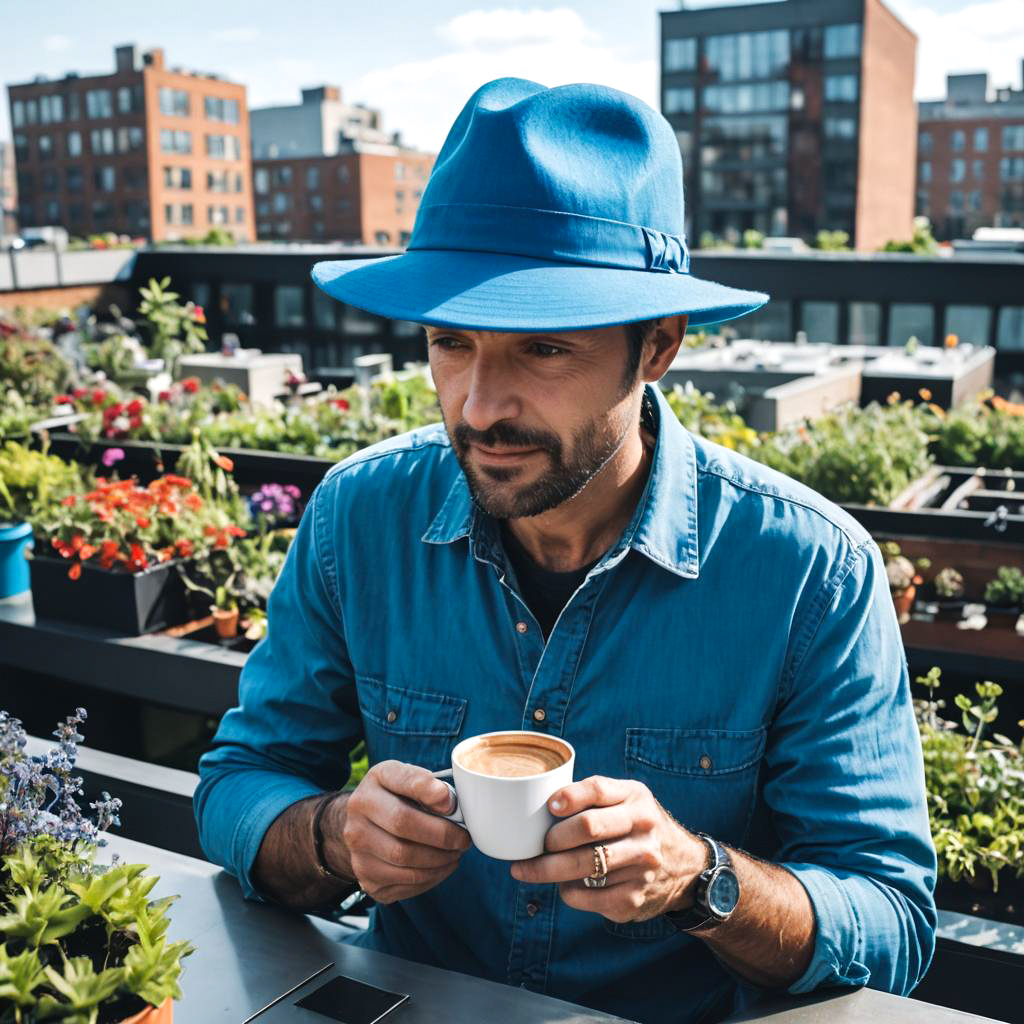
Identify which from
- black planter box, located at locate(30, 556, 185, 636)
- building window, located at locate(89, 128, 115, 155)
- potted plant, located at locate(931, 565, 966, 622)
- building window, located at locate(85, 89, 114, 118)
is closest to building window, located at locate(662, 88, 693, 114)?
building window, located at locate(89, 128, 115, 155)

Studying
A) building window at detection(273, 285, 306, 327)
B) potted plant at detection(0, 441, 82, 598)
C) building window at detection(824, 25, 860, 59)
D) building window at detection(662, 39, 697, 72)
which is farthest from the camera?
building window at detection(662, 39, 697, 72)

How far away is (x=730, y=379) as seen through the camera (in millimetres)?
9406

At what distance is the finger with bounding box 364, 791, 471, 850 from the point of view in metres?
1.16

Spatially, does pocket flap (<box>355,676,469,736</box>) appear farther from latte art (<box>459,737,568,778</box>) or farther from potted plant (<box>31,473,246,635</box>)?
potted plant (<box>31,473,246,635</box>)

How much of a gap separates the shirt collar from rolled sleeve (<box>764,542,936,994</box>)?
0.64 ft

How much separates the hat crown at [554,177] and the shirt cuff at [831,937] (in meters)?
0.78

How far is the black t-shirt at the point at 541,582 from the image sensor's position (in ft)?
5.40

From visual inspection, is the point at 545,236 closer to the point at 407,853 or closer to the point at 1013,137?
the point at 407,853

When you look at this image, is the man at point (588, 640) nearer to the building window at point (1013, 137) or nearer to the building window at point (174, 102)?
the building window at point (174, 102)

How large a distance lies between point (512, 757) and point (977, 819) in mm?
1535

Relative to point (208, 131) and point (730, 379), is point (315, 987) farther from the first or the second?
point (208, 131)

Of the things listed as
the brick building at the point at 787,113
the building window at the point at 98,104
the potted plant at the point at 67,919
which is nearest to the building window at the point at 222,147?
the building window at the point at 98,104

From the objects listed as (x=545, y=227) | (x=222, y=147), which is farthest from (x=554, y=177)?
(x=222, y=147)

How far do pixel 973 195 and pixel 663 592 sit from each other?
89.4 metres
